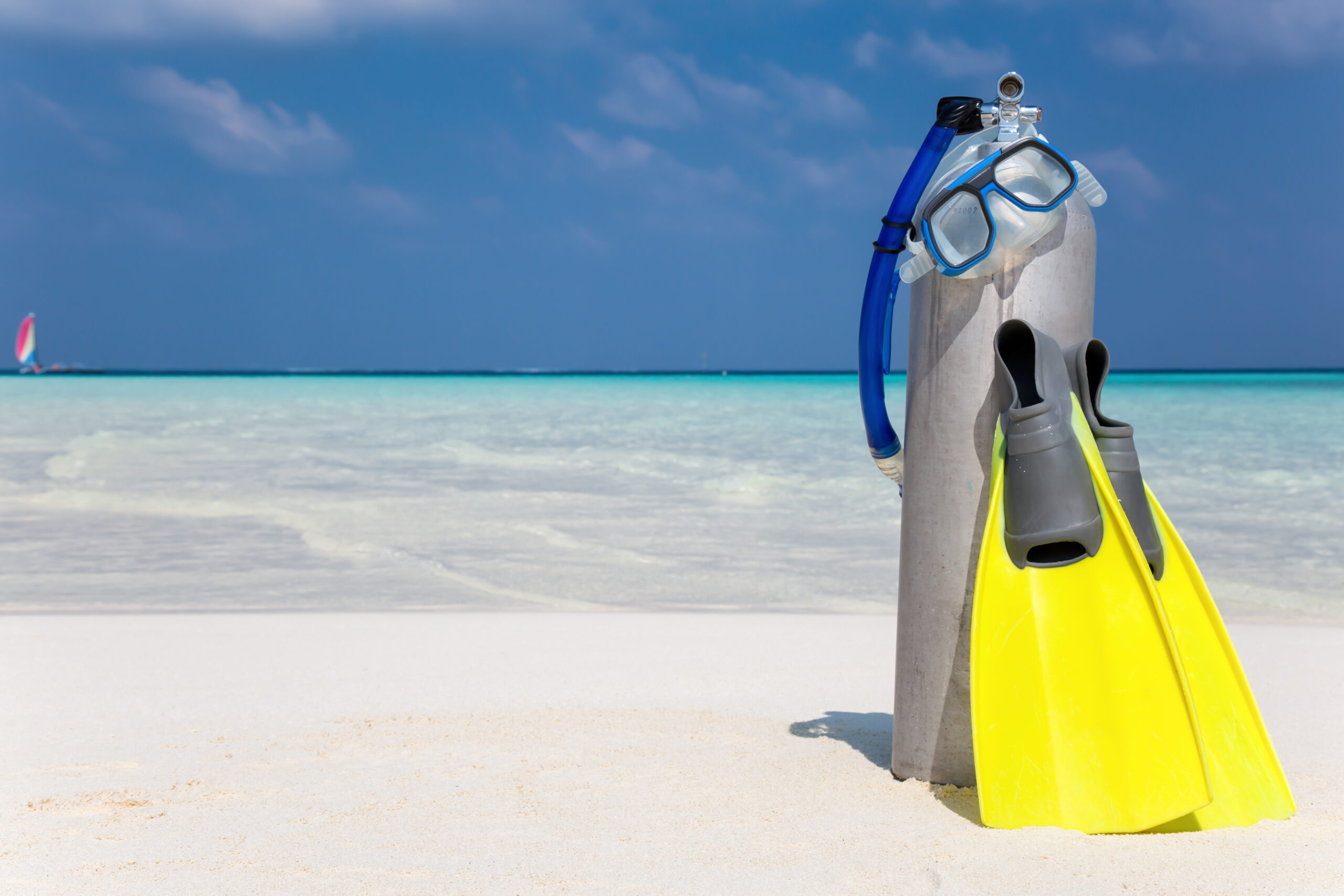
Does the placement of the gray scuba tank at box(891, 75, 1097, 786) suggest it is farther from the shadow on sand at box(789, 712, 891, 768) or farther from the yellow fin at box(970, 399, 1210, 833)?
the shadow on sand at box(789, 712, 891, 768)

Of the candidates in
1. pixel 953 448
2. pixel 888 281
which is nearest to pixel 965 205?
pixel 888 281

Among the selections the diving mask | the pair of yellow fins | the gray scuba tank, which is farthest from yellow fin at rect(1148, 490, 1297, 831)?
the diving mask

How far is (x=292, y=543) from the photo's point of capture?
877cm

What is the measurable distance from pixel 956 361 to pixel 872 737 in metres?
1.29

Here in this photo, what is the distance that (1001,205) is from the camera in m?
2.53

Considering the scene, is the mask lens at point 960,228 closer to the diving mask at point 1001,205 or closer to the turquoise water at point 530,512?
the diving mask at point 1001,205

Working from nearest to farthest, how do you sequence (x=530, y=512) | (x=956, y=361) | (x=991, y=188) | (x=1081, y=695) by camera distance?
(x=1081, y=695) → (x=991, y=188) → (x=956, y=361) → (x=530, y=512)

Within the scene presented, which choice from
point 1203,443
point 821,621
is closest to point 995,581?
point 821,621

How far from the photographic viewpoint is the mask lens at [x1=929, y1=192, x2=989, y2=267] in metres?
2.56

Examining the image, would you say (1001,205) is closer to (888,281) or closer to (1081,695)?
(888,281)

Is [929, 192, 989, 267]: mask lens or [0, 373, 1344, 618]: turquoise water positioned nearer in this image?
[929, 192, 989, 267]: mask lens

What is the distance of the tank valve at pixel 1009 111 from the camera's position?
2664 millimetres

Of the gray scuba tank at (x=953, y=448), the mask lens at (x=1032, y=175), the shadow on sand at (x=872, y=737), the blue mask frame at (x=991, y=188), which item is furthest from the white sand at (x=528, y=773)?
the mask lens at (x=1032, y=175)

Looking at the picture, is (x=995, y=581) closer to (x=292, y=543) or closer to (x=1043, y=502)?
(x=1043, y=502)
